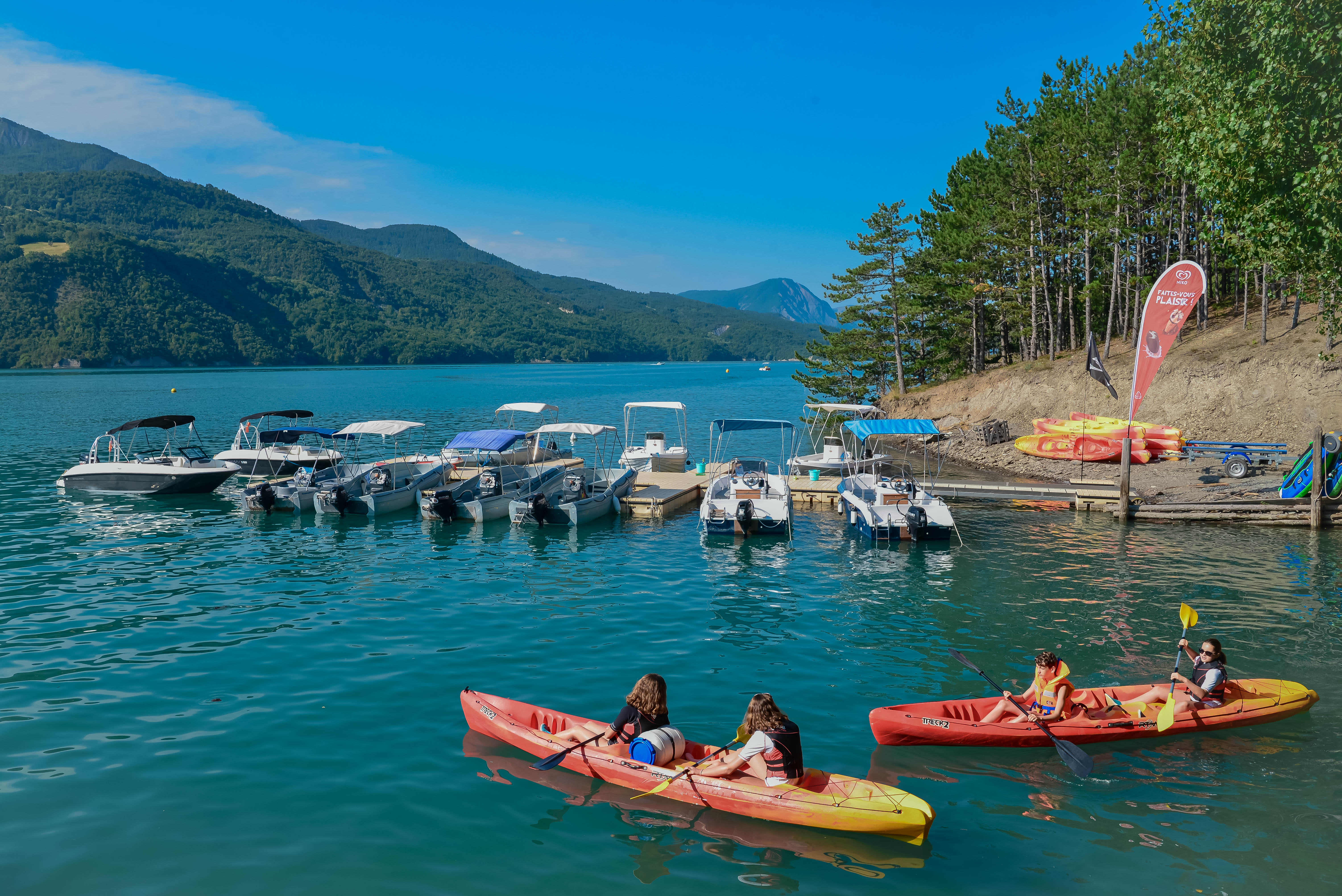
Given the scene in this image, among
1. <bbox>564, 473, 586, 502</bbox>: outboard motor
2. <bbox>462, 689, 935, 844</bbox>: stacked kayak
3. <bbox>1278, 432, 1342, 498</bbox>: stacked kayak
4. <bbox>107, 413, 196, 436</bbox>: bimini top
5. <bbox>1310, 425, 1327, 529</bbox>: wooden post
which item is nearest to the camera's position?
<bbox>462, 689, 935, 844</bbox>: stacked kayak

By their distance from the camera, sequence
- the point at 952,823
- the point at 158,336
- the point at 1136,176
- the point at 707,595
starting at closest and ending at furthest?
1. the point at 952,823
2. the point at 707,595
3. the point at 1136,176
4. the point at 158,336

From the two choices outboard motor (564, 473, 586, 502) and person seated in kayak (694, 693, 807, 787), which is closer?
person seated in kayak (694, 693, 807, 787)

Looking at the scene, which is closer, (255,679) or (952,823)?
(952,823)

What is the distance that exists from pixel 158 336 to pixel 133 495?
17643 centimetres

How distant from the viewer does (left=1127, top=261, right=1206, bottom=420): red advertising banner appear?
25000 millimetres

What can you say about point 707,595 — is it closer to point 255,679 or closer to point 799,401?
point 255,679

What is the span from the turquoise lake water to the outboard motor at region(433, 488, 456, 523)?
1.66 ft

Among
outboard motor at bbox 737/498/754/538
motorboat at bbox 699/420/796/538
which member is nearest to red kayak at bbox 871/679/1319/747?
outboard motor at bbox 737/498/754/538

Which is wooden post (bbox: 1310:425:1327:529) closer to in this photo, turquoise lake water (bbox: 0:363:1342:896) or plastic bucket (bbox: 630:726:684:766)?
turquoise lake water (bbox: 0:363:1342:896)

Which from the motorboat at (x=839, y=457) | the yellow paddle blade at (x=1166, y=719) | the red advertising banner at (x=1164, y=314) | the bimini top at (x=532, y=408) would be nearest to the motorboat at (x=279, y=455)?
the bimini top at (x=532, y=408)

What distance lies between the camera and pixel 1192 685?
12.0m

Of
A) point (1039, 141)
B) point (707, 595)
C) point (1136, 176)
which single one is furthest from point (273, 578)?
point (1039, 141)

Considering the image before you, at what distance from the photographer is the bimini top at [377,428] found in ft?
108

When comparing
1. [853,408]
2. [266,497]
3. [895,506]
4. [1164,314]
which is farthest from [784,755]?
[853,408]
